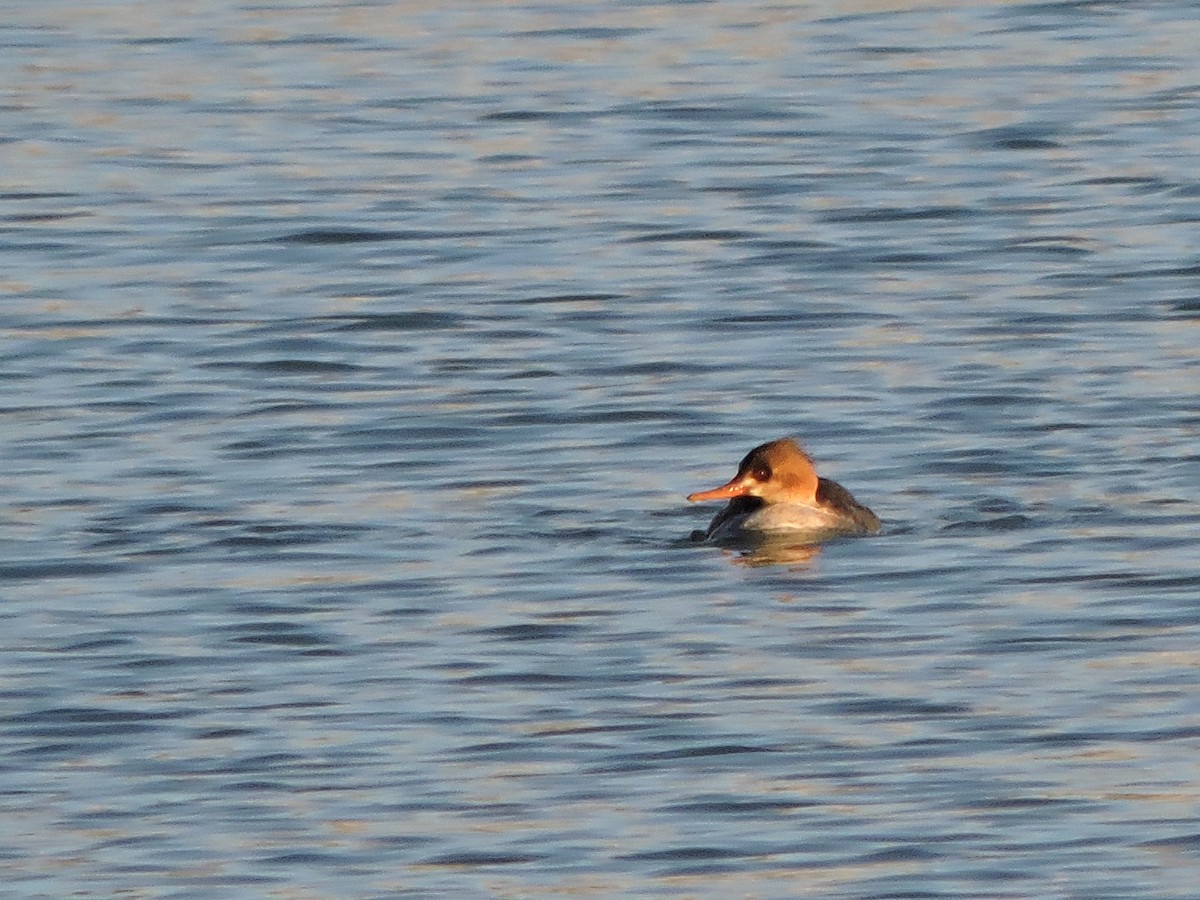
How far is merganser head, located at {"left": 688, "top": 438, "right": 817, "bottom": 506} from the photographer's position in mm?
14133

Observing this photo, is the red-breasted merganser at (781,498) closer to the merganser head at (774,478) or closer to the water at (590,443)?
the merganser head at (774,478)

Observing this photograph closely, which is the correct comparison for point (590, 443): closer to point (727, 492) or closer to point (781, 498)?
point (727, 492)

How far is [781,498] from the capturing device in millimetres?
14102

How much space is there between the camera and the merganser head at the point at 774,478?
1413 centimetres

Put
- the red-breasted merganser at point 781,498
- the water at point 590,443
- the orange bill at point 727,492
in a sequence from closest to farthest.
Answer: the water at point 590,443 → the red-breasted merganser at point 781,498 → the orange bill at point 727,492

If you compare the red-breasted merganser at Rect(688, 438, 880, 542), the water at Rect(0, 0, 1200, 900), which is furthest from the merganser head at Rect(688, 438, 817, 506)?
the water at Rect(0, 0, 1200, 900)

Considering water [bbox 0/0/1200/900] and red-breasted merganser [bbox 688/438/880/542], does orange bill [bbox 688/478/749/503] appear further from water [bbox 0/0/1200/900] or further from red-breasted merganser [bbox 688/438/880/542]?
water [bbox 0/0/1200/900]

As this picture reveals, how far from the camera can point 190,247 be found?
1967 cm

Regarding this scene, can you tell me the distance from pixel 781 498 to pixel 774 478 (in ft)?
0.33

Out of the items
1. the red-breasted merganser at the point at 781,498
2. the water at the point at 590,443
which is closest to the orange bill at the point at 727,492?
the red-breasted merganser at the point at 781,498

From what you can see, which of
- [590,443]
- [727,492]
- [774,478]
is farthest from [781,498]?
[590,443]

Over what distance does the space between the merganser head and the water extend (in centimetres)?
29

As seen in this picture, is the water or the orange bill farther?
the orange bill

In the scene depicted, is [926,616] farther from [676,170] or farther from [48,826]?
[676,170]
